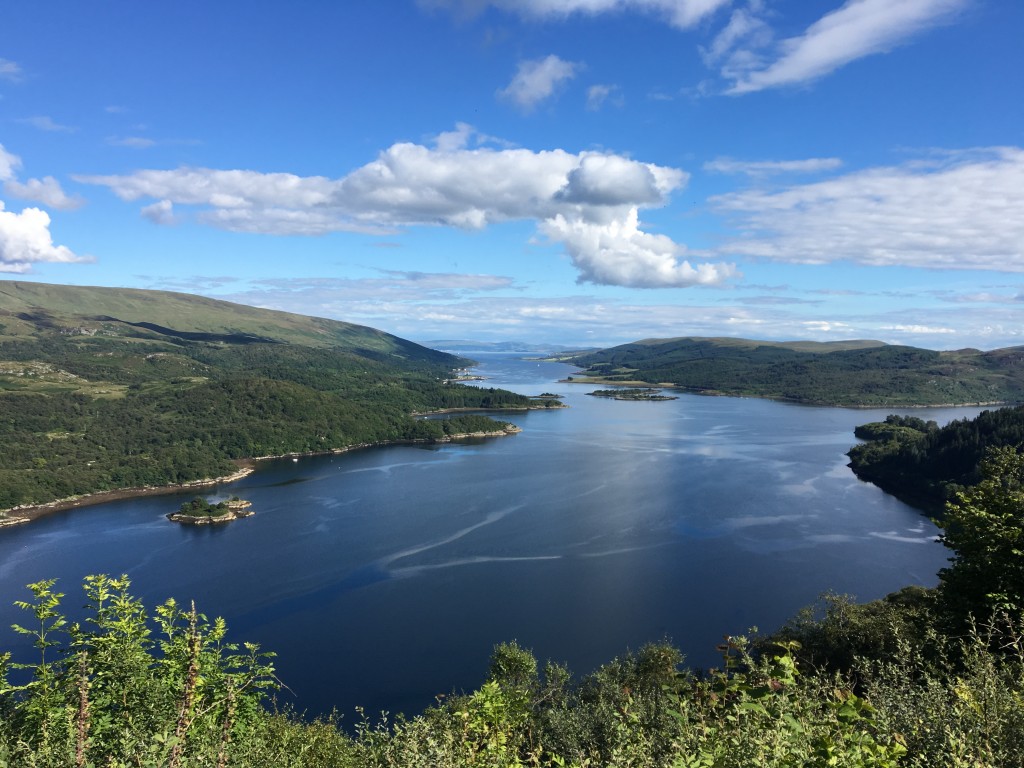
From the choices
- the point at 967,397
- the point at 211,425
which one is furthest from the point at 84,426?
the point at 967,397

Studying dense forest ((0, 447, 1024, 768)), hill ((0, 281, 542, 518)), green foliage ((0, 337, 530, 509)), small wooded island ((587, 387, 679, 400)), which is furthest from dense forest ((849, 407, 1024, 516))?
small wooded island ((587, 387, 679, 400))

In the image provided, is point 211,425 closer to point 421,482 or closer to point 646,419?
point 421,482

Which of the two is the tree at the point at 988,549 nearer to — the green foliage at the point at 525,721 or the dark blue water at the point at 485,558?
the green foliage at the point at 525,721

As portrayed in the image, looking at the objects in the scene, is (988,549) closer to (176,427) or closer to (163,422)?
(176,427)

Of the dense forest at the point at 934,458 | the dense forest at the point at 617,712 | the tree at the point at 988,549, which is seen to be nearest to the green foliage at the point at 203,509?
the dense forest at the point at 617,712

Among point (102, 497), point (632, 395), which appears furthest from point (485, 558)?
point (632, 395)
